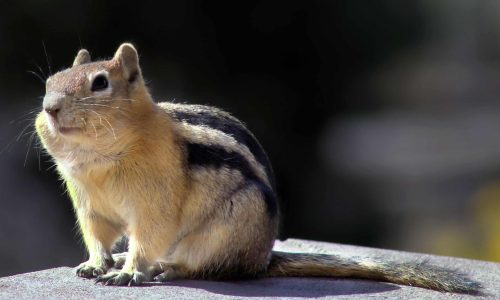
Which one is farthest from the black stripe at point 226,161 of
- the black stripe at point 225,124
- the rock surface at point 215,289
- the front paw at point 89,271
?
the front paw at point 89,271

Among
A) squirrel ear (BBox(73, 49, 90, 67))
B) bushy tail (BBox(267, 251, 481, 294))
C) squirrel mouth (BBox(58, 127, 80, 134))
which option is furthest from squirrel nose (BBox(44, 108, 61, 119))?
→ bushy tail (BBox(267, 251, 481, 294))

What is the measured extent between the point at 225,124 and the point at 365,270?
1487mm

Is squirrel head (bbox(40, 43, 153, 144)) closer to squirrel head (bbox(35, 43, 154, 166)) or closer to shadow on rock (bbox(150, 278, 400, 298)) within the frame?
squirrel head (bbox(35, 43, 154, 166))

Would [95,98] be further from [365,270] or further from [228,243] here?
[365,270]

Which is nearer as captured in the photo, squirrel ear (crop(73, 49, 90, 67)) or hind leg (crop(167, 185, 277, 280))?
hind leg (crop(167, 185, 277, 280))

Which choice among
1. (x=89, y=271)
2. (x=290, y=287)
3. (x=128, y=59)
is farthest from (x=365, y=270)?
(x=128, y=59)

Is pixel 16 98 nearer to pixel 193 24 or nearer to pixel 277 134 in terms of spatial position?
pixel 193 24

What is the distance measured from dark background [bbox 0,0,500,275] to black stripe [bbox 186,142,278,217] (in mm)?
6189

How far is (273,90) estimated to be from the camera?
14789 millimetres

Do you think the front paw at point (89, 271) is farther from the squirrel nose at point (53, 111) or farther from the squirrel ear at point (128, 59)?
the squirrel ear at point (128, 59)

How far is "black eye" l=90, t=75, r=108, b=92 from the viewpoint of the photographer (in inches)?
244

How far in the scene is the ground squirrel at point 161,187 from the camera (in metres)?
6.22

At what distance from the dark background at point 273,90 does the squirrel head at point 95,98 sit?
6098mm

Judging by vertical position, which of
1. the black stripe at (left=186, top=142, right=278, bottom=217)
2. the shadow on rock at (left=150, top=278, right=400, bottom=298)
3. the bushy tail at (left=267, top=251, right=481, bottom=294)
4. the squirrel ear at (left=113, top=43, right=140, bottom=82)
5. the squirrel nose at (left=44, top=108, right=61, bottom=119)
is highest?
the squirrel ear at (left=113, top=43, right=140, bottom=82)
